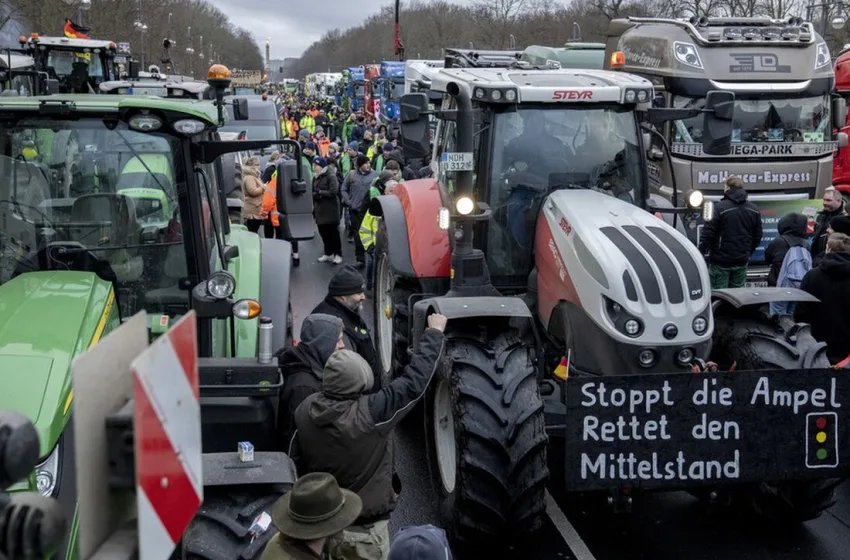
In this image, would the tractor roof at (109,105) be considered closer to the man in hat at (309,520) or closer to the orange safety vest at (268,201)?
the man in hat at (309,520)

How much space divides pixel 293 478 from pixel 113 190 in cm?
181

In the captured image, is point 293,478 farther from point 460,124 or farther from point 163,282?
point 460,124

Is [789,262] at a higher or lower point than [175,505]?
lower

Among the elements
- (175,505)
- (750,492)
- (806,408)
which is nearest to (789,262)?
(750,492)

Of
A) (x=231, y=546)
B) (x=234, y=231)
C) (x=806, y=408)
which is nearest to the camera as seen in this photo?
(x=231, y=546)

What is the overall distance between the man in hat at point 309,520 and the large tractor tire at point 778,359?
10.7ft

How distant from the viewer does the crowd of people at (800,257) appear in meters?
7.48

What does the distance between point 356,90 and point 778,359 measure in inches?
1593

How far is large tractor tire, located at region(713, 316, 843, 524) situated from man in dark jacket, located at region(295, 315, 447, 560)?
2450mm

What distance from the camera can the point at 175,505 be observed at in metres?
2.25

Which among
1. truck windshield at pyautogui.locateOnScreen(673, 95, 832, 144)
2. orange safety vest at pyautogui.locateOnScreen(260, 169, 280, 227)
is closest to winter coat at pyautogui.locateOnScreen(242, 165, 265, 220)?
orange safety vest at pyautogui.locateOnScreen(260, 169, 280, 227)

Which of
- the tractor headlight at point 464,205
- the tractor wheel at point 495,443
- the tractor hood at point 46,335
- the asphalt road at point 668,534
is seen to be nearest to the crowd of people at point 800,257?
the asphalt road at point 668,534

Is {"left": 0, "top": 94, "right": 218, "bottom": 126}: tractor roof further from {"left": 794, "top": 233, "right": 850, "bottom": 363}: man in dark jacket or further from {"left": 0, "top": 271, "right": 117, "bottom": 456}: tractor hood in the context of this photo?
{"left": 794, "top": 233, "right": 850, "bottom": 363}: man in dark jacket

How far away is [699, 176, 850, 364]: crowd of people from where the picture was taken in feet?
24.5
